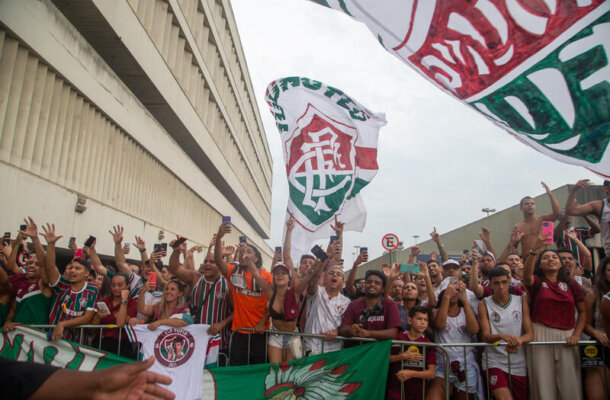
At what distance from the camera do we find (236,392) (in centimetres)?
474

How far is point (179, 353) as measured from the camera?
5141 millimetres

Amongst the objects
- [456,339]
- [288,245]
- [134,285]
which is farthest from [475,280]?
[134,285]

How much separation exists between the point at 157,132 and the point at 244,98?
2109 cm

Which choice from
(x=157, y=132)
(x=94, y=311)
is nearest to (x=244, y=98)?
(x=157, y=132)

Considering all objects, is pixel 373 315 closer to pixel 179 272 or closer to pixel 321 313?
pixel 321 313

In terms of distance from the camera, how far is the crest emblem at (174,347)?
16.6ft

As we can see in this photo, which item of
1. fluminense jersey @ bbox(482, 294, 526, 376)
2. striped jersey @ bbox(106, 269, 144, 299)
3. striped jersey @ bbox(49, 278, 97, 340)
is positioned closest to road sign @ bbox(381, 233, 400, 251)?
fluminense jersey @ bbox(482, 294, 526, 376)

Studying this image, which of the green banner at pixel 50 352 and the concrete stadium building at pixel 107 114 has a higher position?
the concrete stadium building at pixel 107 114

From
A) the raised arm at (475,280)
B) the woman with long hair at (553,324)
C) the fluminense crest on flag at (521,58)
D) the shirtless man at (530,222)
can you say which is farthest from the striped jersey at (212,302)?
the shirtless man at (530,222)

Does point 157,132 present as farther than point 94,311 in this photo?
Yes

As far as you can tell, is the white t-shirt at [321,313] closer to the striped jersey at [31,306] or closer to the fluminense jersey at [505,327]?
the fluminense jersey at [505,327]

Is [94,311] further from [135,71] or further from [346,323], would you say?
[135,71]

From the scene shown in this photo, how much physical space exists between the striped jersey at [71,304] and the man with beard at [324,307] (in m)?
2.80

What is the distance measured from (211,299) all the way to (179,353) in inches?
38.3
